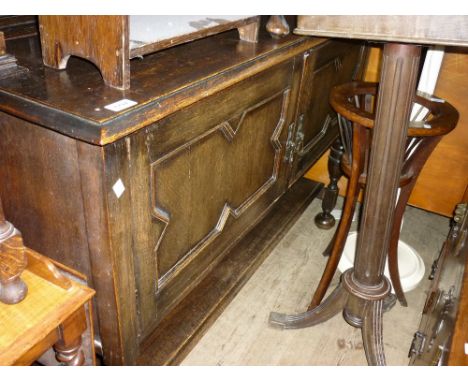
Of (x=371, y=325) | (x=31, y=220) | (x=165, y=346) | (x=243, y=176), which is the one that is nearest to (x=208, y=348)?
(x=165, y=346)

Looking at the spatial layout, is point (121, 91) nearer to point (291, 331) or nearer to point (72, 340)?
point (72, 340)

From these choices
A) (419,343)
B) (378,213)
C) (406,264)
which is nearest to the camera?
(378,213)

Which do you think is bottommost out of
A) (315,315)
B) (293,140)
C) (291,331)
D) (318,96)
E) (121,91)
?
(291,331)

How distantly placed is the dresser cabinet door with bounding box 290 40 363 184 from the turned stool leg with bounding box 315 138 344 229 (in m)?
0.07

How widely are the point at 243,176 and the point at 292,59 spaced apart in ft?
1.26

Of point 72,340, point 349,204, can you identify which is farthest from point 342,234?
point 72,340

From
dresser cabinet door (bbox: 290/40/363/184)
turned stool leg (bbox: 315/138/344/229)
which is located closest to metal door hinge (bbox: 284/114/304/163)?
dresser cabinet door (bbox: 290/40/363/184)

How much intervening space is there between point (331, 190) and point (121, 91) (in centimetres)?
153

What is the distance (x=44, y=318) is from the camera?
3.07 feet

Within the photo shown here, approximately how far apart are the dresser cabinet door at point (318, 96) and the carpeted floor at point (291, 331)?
52cm

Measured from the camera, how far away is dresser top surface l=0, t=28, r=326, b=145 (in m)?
0.82

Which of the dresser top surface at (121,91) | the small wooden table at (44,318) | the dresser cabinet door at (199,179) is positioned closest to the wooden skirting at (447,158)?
the dresser cabinet door at (199,179)

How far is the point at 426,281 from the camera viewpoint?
2098mm

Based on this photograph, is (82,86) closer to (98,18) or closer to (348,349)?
(98,18)
